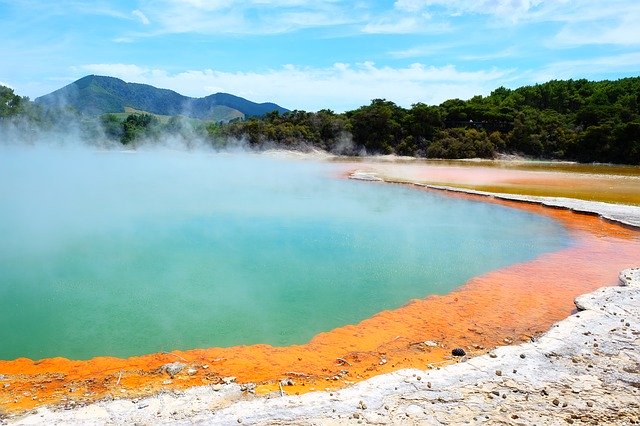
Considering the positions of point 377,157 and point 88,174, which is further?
point 377,157

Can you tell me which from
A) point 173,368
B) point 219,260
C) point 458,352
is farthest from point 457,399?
point 219,260

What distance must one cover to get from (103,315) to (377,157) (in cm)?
3503

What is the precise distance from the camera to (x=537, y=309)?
6289mm

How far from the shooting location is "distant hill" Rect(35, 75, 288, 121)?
51.3 meters

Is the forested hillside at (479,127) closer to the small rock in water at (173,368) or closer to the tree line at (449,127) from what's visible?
the tree line at (449,127)

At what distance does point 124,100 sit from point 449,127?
45178 mm

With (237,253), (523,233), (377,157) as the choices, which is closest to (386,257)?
(237,253)

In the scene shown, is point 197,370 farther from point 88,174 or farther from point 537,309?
point 88,174

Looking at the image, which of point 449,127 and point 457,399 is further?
point 449,127

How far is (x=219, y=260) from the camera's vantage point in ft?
27.2

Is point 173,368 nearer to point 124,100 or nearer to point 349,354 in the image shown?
point 349,354

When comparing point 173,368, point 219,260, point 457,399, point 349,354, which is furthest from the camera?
point 219,260

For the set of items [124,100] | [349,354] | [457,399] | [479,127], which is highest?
[124,100]

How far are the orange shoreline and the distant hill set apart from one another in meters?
45.2
